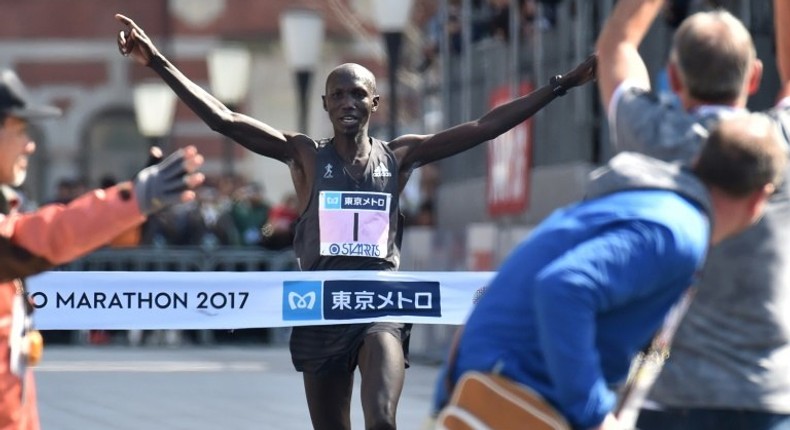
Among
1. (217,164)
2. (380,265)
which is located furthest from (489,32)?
(217,164)

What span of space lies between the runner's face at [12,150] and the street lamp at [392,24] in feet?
46.3

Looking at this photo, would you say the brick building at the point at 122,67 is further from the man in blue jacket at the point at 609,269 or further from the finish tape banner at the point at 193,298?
the man in blue jacket at the point at 609,269

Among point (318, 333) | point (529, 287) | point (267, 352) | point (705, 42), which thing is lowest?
point (267, 352)

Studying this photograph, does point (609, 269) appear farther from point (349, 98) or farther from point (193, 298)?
point (193, 298)

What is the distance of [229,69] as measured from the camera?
25859 mm

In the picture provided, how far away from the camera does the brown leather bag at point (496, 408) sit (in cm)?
449

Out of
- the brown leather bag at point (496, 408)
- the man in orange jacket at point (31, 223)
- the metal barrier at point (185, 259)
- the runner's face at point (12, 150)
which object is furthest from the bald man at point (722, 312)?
the metal barrier at point (185, 259)

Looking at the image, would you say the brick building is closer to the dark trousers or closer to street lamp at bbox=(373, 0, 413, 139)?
street lamp at bbox=(373, 0, 413, 139)

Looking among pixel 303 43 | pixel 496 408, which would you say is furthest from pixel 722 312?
pixel 303 43

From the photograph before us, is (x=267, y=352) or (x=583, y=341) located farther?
(x=267, y=352)

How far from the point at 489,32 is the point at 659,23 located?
5.81 metres

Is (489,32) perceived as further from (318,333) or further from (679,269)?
(679,269)

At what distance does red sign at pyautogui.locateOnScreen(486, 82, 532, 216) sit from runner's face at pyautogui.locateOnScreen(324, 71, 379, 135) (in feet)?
36.6

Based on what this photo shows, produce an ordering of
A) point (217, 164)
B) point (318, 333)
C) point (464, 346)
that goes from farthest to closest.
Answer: point (217, 164)
point (318, 333)
point (464, 346)
